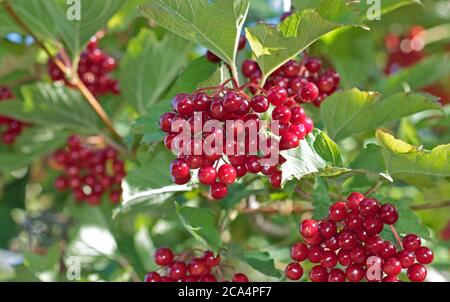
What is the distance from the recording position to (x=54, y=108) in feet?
6.08

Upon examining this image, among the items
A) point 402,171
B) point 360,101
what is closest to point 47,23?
point 360,101

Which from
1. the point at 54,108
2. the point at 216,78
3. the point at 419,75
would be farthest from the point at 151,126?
the point at 419,75

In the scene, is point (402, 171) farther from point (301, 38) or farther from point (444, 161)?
point (301, 38)

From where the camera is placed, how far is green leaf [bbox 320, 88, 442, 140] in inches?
51.2

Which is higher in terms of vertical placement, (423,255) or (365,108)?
(365,108)

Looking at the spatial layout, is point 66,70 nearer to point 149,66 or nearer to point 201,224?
point 149,66

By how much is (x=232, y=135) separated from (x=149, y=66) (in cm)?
79

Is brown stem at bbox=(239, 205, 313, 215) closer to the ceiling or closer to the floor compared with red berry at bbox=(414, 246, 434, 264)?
closer to the floor

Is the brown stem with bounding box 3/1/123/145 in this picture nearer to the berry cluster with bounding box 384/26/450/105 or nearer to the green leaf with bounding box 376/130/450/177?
the green leaf with bounding box 376/130/450/177

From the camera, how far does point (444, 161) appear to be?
44.9 inches

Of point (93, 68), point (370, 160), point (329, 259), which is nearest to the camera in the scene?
point (329, 259)

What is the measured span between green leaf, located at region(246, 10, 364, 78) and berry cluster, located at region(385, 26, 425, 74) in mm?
1686

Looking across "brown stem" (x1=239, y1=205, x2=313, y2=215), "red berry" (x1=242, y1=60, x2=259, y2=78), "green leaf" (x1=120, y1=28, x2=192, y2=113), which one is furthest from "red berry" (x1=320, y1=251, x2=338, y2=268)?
"green leaf" (x1=120, y1=28, x2=192, y2=113)

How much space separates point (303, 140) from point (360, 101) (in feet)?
0.77
